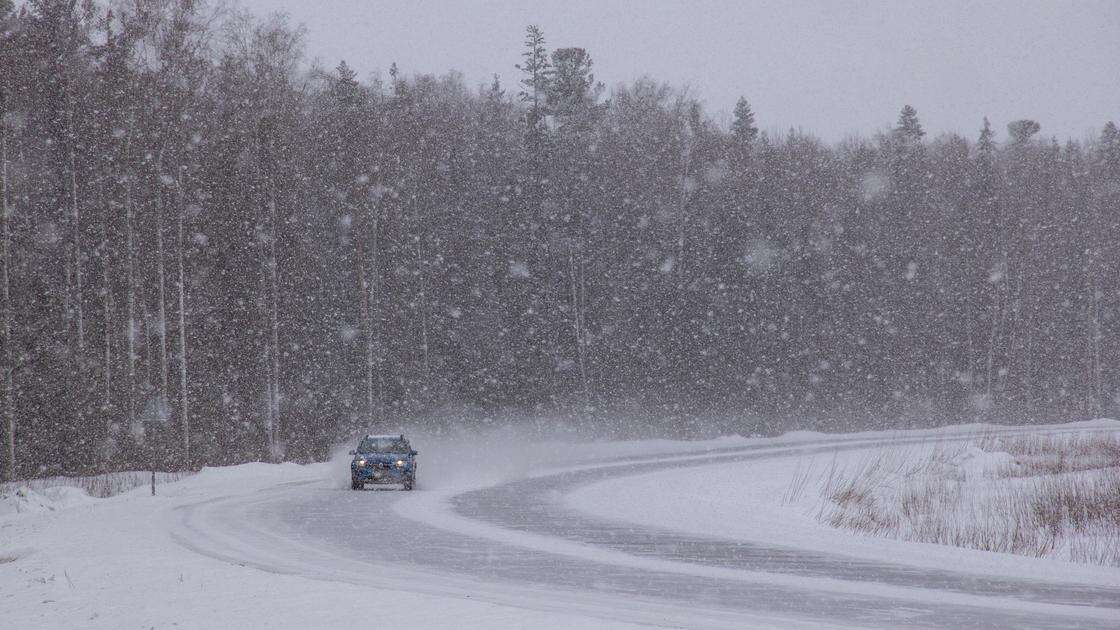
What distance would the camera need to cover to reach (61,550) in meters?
16.2

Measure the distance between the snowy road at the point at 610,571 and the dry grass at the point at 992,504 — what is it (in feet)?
11.8

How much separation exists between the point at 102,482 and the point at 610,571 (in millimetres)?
22674

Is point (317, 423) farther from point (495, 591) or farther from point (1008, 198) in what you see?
point (1008, 198)

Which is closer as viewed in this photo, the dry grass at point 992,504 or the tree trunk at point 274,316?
the dry grass at point 992,504

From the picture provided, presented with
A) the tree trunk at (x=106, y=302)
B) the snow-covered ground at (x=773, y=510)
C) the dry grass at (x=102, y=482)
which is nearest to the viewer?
the snow-covered ground at (x=773, y=510)

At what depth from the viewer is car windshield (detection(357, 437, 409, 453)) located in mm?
29047

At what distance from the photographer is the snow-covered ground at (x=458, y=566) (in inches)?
409

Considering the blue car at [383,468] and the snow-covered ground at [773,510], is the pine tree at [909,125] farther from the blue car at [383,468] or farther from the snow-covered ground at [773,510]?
the blue car at [383,468]

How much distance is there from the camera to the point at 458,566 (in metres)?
14.0

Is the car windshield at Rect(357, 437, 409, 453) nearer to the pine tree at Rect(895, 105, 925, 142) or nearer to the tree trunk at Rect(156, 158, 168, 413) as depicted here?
the tree trunk at Rect(156, 158, 168, 413)

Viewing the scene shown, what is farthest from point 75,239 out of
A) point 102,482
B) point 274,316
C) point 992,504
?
point 992,504

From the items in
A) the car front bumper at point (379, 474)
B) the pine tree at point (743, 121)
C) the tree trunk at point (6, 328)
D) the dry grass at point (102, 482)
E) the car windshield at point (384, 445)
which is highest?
the pine tree at point (743, 121)

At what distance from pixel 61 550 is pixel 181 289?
81.3 feet

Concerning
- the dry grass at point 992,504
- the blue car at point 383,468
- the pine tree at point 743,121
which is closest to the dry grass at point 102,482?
the blue car at point 383,468
